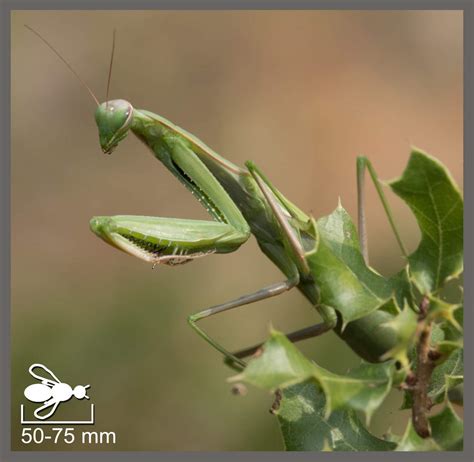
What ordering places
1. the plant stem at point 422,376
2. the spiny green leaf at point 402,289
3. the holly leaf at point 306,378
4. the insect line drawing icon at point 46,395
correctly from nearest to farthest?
the holly leaf at point 306,378 → the plant stem at point 422,376 → the spiny green leaf at point 402,289 → the insect line drawing icon at point 46,395

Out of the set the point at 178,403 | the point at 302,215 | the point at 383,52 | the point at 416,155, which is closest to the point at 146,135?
the point at 302,215

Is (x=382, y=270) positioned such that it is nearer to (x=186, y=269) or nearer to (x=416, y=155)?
(x=186, y=269)

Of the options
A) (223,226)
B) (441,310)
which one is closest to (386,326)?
(441,310)

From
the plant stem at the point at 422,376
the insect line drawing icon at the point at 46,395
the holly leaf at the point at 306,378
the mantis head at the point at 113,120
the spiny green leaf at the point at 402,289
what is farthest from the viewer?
the mantis head at the point at 113,120

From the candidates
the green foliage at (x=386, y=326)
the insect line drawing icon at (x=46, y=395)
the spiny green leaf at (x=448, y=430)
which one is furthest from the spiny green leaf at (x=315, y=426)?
the insect line drawing icon at (x=46, y=395)

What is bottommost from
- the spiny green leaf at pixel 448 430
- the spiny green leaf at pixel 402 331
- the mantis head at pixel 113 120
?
the spiny green leaf at pixel 448 430

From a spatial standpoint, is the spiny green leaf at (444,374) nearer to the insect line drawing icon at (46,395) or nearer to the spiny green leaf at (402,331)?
the spiny green leaf at (402,331)

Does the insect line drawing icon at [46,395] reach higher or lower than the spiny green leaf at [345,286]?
lower

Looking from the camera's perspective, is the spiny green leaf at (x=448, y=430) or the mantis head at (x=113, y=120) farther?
the mantis head at (x=113, y=120)
